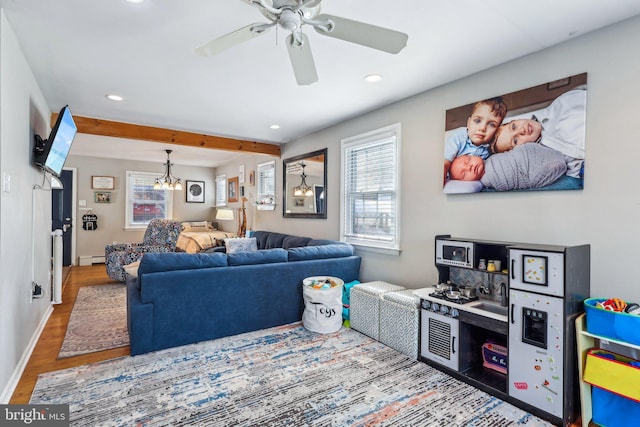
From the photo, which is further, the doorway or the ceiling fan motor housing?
the doorway

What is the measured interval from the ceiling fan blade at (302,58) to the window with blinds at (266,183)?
4.02 meters

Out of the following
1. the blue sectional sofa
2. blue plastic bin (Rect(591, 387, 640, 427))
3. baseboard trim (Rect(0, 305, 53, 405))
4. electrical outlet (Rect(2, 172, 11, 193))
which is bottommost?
baseboard trim (Rect(0, 305, 53, 405))

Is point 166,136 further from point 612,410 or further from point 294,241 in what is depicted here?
point 612,410

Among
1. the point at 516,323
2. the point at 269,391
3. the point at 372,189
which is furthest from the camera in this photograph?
the point at 372,189

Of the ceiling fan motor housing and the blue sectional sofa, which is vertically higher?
the ceiling fan motor housing

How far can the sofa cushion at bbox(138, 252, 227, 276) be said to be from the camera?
2.82 m

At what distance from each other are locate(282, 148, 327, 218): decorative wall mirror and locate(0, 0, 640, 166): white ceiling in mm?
935

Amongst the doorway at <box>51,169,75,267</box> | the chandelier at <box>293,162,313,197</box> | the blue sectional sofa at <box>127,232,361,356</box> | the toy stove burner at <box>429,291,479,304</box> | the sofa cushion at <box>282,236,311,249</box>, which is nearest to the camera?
the toy stove burner at <box>429,291,479,304</box>

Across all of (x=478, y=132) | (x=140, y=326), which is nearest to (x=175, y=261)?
(x=140, y=326)

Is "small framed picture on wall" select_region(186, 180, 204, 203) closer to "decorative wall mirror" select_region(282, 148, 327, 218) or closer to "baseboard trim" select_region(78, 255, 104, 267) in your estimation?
"baseboard trim" select_region(78, 255, 104, 267)

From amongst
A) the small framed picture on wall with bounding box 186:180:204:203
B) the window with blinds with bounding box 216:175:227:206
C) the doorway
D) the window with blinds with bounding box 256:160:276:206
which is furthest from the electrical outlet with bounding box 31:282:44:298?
the small framed picture on wall with bounding box 186:180:204:203

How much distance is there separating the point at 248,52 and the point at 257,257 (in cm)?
188

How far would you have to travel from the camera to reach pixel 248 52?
249cm

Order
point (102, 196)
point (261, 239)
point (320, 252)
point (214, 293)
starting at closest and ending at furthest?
point (214, 293) → point (320, 252) → point (261, 239) → point (102, 196)
